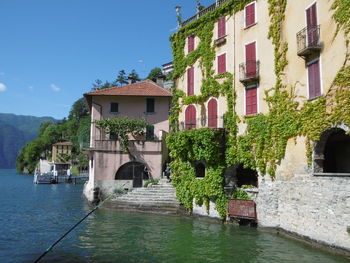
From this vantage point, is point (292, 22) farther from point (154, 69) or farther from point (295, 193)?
point (154, 69)

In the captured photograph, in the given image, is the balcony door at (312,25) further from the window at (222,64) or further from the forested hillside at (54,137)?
the forested hillside at (54,137)

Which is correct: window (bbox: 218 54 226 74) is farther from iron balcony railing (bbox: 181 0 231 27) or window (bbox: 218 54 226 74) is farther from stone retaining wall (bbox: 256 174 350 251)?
stone retaining wall (bbox: 256 174 350 251)

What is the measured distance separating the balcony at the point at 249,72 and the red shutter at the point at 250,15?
2845 millimetres

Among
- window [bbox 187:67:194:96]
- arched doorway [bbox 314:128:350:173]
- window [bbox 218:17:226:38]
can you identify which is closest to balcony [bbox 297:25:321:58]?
arched doorway [bbox 314:128:350:173]

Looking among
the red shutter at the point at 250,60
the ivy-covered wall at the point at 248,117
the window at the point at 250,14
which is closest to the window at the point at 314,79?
the ivy-covered wall at the point at 248,117

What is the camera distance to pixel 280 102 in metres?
19.5

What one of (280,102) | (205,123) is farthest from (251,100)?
(205,123)

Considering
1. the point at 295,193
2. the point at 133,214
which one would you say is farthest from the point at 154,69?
the point at 295,193

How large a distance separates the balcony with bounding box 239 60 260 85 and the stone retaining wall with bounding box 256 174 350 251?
6.63 metres

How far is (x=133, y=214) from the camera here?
82.5 feet

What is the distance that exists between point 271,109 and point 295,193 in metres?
5.20

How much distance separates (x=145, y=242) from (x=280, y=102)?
36.3 feet

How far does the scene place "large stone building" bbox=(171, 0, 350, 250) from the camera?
621 inches

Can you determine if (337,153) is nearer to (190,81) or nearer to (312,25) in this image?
(312,25)
